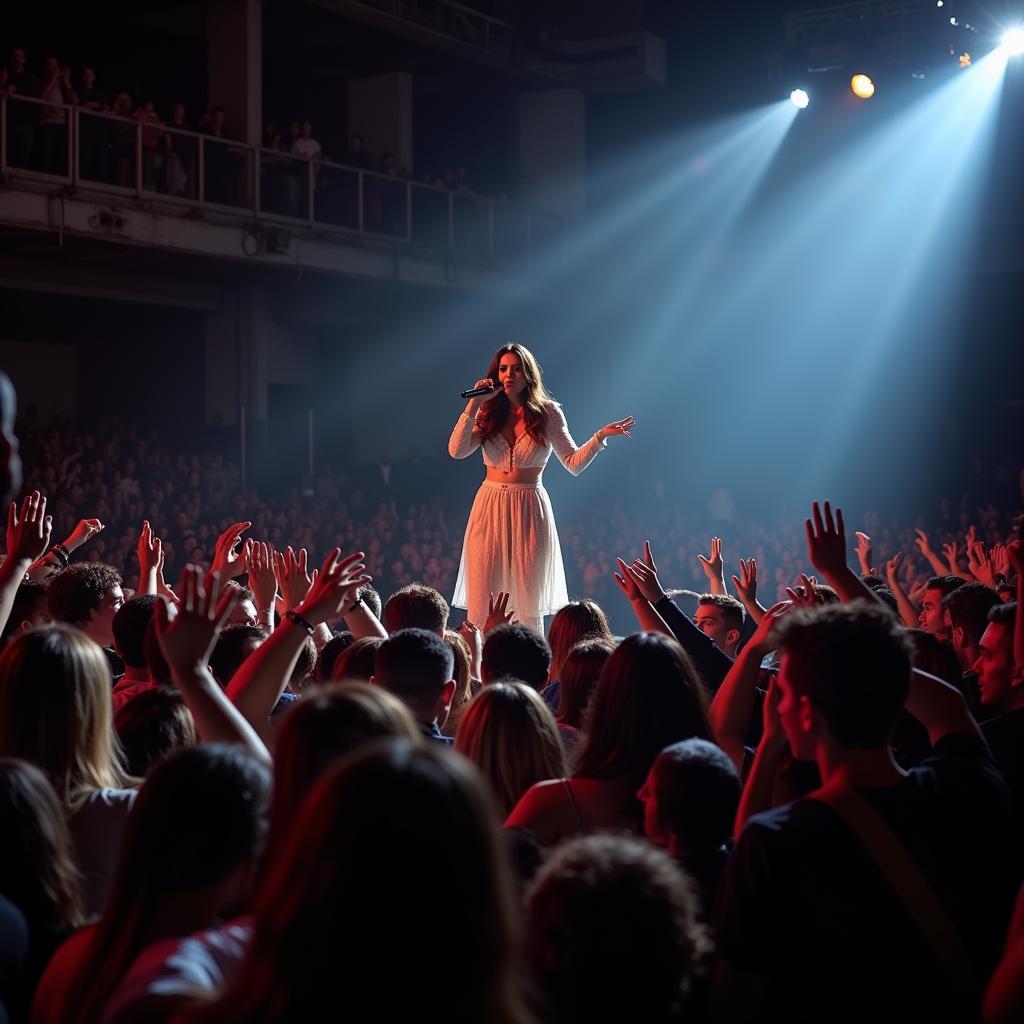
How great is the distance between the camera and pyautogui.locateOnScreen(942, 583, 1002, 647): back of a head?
471 cm

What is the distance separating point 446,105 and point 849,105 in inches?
255

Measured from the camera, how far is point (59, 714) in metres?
2.64

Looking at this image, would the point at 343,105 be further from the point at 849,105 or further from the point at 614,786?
the point at 614,786

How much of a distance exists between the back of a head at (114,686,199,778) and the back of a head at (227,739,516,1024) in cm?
176

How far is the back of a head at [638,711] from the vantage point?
2797 mm

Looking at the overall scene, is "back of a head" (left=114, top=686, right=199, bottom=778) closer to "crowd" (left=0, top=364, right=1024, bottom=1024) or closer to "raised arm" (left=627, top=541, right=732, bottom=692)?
"crowd" (left=0, top=364, right=1024, bottom=1024)

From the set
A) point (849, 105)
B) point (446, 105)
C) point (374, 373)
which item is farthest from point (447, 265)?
point (849, 105)

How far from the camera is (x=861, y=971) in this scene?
2.02 metres

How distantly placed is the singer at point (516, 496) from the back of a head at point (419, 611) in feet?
7.57

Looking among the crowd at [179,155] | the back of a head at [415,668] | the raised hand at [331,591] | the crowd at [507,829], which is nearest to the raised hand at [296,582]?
the crowd at [507,829]

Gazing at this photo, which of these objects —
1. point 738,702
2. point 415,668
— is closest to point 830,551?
point 738,702

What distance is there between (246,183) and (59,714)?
13822mm

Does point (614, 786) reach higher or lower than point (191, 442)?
lower

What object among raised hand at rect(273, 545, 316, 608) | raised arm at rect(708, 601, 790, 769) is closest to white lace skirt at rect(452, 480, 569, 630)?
raised hand at rect(273, 545, 316, 608)
